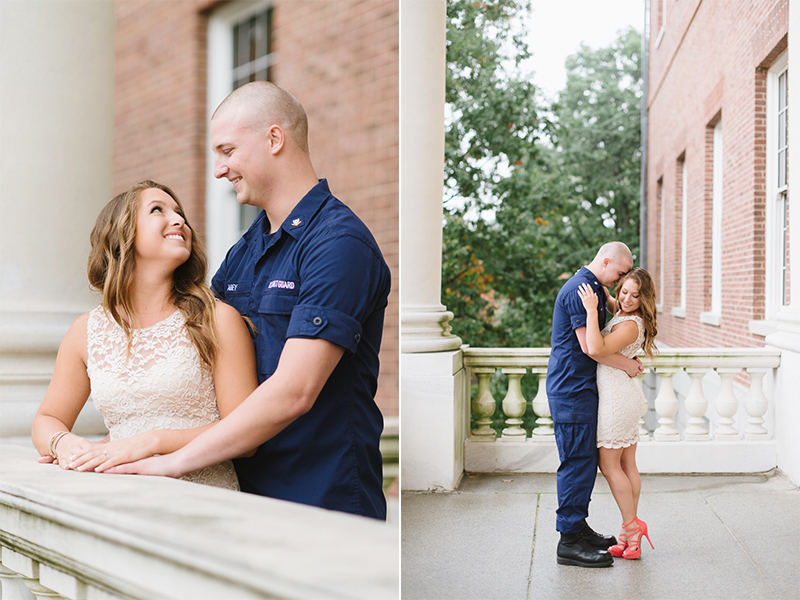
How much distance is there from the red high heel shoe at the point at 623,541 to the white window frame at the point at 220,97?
13.6 ft

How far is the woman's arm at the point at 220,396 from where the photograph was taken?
1.67 meters

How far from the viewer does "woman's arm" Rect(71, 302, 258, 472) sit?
1674mm

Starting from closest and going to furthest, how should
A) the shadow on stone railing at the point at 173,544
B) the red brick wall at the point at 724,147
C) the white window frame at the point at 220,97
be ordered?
the shadow on stone railing at the point at 173,544 < the red brick wall at the point at 724,147 < the white window frame at the point at 220,97

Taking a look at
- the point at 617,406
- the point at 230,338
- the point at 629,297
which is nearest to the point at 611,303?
the point at 629,297

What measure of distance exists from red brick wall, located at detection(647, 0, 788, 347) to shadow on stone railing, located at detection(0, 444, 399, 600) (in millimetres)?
1956

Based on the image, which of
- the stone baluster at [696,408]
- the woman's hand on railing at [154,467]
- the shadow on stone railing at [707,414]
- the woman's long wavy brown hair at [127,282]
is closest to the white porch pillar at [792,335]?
the shadow on stone railing at [707,414]

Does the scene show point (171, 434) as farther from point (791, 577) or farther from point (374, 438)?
point (791, 577)

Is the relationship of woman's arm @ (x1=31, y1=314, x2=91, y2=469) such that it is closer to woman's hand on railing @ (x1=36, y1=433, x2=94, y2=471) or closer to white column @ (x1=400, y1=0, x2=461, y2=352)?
woman's hand on railing @ (x1=36, y1=433, x2=94, y2=471)

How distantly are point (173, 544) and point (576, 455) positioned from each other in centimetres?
163

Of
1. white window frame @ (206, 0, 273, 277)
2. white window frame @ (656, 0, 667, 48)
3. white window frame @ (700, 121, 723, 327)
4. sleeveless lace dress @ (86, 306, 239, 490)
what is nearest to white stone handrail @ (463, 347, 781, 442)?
white window frame @ (700, 121, 723, 327)

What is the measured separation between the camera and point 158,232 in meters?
1.85

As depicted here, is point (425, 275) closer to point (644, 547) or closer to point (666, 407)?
point (666, 407)

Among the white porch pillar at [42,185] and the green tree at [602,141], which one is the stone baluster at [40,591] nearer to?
the white porch pillar at [42,185]

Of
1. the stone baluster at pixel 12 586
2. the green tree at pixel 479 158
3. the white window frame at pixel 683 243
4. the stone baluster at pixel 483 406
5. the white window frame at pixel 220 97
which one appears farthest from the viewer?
the white window frame at pixel 220 97
